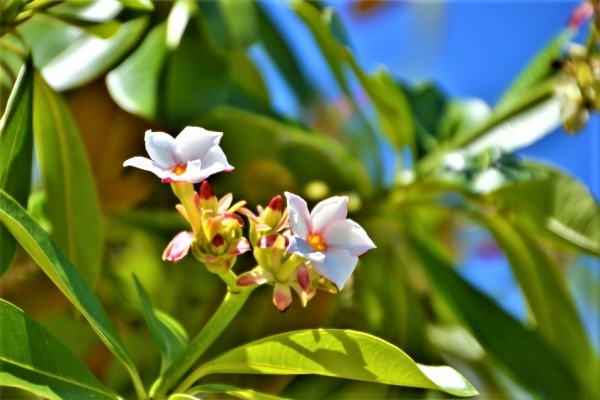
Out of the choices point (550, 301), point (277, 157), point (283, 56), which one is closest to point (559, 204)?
point (550, 301)

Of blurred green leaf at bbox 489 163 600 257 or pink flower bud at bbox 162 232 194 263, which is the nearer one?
pink flower bud at bbox 162 232 194 263

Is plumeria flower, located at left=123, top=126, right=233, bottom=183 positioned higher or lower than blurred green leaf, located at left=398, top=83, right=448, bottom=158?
lower

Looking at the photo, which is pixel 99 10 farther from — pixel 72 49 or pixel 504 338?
pixel 504 338

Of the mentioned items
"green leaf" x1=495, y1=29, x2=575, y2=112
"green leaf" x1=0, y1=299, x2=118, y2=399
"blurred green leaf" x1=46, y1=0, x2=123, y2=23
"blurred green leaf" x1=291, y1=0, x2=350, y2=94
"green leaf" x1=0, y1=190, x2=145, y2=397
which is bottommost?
"green leaf" x1=0, y1=299, x2=118, y2=399

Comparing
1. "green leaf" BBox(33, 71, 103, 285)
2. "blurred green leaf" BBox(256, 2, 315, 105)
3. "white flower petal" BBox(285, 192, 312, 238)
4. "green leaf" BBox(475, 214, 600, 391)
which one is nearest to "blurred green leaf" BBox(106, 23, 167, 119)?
"green leaf" BBox(33, 71, 103, 285)

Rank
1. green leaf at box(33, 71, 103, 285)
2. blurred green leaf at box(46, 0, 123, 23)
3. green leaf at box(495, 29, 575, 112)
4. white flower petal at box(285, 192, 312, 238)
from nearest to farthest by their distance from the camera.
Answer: white flower petal at box(285, 192, 312, 238), green leaf at box(33, 71, 103, 285), blurred green leaf at box(46, 0, 123, 23), green leaf at box(495, 29, 575, 112)

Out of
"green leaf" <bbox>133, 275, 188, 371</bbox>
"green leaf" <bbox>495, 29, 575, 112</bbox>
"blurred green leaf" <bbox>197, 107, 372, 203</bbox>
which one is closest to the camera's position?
"green leaf" <bbox>133, 275, 188, 371</bbox>

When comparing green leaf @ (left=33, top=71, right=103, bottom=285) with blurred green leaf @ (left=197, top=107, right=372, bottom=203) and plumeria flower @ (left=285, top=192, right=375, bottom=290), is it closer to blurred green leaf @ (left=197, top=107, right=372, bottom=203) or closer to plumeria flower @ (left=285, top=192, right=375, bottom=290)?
blurred green leaf @ (left=197, top=107, right=372, bottom=203)

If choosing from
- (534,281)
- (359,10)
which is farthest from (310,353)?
(359,10)
